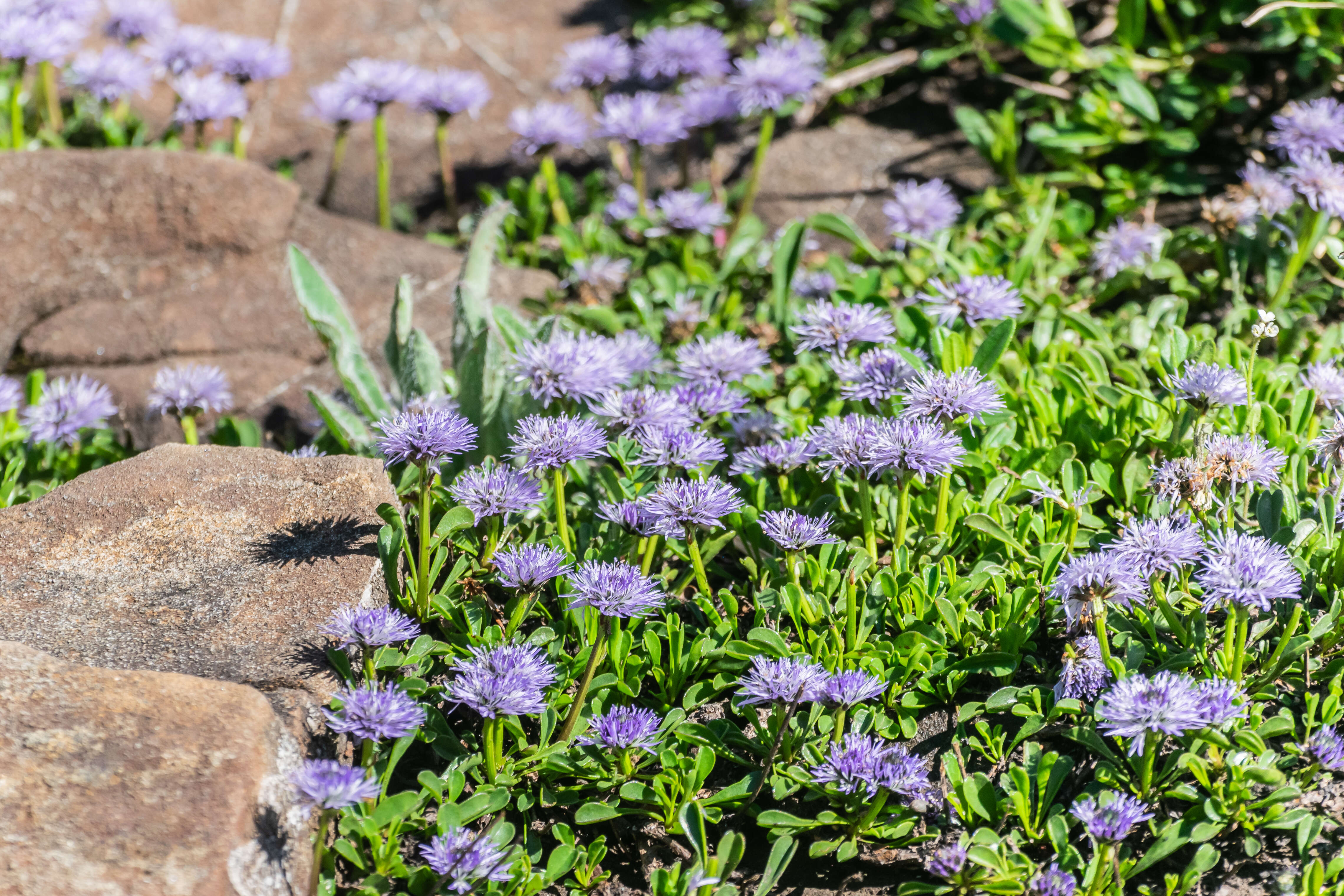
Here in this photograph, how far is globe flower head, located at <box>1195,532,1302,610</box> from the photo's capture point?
2.33m

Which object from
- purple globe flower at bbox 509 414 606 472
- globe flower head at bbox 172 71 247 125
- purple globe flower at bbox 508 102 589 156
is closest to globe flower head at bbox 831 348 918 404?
purple globe flower at bbox 509 414 606 472

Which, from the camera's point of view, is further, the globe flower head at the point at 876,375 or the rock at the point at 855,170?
the rock at the point at 855,170

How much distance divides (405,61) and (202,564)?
11.8ft

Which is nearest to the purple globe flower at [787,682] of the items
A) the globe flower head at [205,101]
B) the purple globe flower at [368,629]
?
the purple globe flower at [368,629]

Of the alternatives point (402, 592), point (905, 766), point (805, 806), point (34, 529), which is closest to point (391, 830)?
point (402, 592)

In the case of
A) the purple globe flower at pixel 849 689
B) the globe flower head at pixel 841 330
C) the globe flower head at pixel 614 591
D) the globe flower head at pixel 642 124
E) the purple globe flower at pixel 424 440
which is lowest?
the purple globe flower at pixel 849 689

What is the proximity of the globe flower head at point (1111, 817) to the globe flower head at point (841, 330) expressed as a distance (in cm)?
136

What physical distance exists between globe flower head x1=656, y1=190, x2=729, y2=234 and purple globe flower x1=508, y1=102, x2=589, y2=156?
1.94 feet

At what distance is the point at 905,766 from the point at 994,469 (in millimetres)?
1059

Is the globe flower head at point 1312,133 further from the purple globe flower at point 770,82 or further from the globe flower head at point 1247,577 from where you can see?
the globe flower head at point 1247,577

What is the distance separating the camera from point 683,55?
5.05 m

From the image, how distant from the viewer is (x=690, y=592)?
324 cm

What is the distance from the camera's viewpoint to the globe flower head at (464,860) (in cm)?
225

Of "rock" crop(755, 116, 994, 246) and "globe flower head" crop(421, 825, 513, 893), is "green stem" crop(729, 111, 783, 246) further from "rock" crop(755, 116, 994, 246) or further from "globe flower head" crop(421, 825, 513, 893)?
"globe flower head" crop(421, 825, 513, 893)
